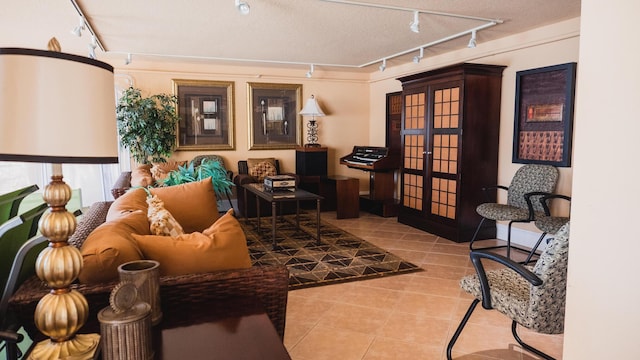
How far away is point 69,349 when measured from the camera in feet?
3.63

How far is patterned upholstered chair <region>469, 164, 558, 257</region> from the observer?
3.99 m

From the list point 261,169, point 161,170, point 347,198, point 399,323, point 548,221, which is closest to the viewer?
point 399,323

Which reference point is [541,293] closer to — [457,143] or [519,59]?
[457,143]

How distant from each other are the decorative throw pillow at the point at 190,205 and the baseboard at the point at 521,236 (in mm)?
3486

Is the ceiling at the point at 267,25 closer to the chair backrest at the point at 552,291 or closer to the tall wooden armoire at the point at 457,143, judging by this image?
the tall wooden armoire at the point at 457,143

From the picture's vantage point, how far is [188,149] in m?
6.67

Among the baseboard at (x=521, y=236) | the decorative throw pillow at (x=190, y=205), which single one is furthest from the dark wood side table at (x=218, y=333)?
the baseboard at (x=521, y=236)

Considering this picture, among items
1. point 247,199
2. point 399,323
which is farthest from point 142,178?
point 399,323

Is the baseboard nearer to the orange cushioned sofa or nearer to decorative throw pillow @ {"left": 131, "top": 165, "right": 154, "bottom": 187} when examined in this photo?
the orange cushioned sofa

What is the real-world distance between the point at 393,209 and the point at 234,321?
499cm

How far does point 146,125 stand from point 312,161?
2.59 m

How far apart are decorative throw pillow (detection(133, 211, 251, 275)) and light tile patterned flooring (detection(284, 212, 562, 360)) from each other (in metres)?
0.97

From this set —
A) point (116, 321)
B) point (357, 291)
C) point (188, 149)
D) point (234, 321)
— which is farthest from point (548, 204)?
point (188, 149)

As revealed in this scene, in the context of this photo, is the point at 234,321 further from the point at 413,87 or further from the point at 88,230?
the point at 413,87
